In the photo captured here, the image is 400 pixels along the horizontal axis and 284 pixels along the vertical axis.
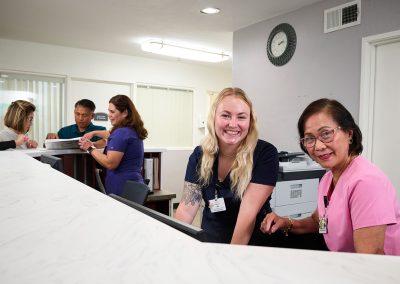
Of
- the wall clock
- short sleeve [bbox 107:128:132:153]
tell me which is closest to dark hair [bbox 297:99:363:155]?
short sleeve [bbox 107:128:132:153]

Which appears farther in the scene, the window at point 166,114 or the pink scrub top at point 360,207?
the window at point 166,114

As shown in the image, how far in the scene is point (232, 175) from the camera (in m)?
1.49

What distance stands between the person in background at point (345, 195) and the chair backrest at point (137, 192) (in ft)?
1.91

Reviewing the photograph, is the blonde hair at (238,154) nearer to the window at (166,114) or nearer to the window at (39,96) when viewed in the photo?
the window at (39,96)

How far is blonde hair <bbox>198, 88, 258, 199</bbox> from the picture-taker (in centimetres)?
149

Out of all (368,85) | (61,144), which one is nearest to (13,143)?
(61,144)

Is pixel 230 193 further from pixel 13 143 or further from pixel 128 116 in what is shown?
pixel 13 143

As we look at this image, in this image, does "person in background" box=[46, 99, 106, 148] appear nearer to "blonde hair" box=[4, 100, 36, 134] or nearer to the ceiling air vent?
"blonde hair" box=[4, 100, 36, 134]

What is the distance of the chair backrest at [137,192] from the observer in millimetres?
1610

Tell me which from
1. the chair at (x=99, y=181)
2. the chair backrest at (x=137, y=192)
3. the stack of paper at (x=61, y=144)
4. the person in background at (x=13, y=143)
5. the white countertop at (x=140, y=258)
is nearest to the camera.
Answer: the white countertop at (x=140, y=258)

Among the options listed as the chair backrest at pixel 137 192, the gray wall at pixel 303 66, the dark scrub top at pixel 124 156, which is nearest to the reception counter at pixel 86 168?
the dark scrub top at pixel 124 156

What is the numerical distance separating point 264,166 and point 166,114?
15.3 ft

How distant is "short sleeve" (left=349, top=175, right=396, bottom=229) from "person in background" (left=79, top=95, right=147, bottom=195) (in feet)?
5.71

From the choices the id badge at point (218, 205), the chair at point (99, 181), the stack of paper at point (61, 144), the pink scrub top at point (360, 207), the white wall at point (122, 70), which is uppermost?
the white wall at point (122, 70)
